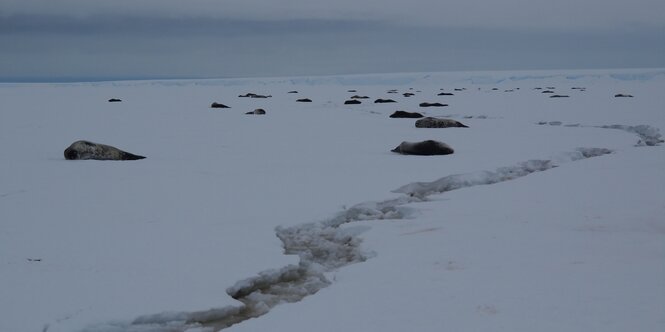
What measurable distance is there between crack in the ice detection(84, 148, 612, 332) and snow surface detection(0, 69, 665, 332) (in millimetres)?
13

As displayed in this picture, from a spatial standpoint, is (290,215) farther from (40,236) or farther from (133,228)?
(40,236)

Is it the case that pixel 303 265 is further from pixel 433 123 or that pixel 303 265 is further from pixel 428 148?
pixel 433 123

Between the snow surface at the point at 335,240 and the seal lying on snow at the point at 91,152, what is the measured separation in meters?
0.23

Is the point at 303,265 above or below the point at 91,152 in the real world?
below

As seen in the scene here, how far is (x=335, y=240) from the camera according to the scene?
4047 mm

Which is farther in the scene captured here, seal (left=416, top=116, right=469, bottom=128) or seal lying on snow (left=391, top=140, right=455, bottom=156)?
seal (left=416, top=116, right=469, bottom=128)

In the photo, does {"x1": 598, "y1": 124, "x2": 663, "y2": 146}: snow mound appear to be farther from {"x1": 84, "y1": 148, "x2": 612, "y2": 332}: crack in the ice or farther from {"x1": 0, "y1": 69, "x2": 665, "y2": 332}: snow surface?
{"x1": 84, "y1": 148, "x2": 612, "y2": 332}: crack in the ice

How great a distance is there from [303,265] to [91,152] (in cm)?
453

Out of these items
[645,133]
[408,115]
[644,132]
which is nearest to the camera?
[645,133]

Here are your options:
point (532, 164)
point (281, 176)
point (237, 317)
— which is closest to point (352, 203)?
point (281, 176)

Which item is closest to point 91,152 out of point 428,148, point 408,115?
point 428,148

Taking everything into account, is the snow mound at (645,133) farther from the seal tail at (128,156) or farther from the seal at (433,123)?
the seal tail at (128,156)

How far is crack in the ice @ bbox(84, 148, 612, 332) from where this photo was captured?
106 inches

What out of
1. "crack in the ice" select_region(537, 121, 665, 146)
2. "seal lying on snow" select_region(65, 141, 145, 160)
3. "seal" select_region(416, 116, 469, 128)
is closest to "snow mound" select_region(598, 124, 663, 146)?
"crack in the ice" select_region(537, 121, 665, 146)
